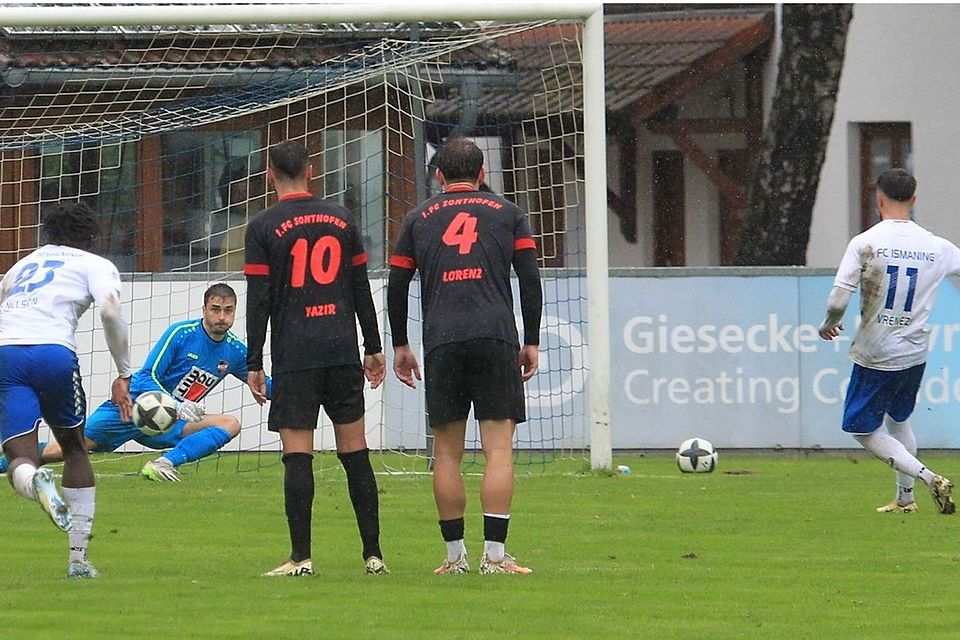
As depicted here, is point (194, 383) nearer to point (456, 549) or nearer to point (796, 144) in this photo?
point (456, 549)

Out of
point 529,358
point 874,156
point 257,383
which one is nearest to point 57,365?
point 257,383

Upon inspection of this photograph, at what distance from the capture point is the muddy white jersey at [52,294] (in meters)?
8.16

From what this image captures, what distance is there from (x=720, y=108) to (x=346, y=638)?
22.0 metres

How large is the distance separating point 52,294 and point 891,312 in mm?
5123

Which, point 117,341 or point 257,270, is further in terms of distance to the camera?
point 117,341

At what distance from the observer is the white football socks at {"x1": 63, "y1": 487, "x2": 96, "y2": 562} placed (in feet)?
26.6

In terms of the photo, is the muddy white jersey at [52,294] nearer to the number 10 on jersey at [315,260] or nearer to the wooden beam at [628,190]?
the number 10 on jersey at [315,260]

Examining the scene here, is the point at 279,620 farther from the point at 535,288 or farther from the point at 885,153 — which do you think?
the point at 885,153

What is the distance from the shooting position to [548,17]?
1388cm

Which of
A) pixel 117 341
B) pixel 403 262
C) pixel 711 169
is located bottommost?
pixel 117 341

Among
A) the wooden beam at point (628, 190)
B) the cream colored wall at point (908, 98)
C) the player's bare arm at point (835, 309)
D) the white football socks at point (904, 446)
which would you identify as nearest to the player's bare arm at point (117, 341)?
the player's bare arm at point (835, 309)

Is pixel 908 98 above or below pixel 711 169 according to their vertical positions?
above

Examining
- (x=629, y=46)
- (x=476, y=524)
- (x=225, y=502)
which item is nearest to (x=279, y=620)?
(x=476, y=524)

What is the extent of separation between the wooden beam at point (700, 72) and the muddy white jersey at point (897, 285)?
50.2 ft
